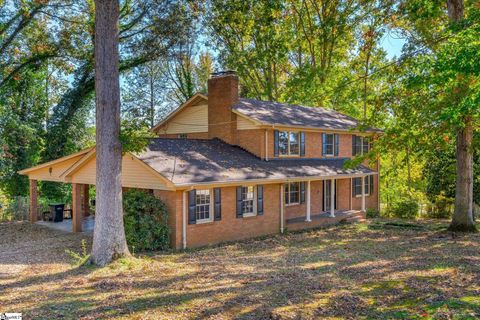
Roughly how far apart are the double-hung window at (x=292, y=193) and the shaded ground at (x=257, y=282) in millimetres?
4999

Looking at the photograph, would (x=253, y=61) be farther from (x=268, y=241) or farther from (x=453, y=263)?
(x=453, y=263)

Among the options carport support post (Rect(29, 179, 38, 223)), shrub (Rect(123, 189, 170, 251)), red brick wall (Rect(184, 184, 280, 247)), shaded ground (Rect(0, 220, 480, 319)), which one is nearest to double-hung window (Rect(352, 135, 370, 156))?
red brick wall (Rect(184, 184, 280, 247))

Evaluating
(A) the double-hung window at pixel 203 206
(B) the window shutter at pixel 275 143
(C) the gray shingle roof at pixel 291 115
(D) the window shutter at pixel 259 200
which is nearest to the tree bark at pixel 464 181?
(C) the gray shingle roof at pixel 291 115

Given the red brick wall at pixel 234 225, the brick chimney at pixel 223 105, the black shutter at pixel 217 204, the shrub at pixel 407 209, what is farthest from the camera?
the shrub at pixel 407 209

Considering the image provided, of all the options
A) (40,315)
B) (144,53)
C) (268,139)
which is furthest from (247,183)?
(144,53)

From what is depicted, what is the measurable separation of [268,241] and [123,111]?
2605cm

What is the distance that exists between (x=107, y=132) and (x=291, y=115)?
13.4 meters

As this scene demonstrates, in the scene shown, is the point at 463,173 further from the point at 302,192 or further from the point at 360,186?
the point at 360,186

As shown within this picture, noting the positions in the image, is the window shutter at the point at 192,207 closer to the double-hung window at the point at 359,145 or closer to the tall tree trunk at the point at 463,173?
the tall tree trunk at the point at 463,173

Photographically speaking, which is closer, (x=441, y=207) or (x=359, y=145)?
(x=441, y=207)

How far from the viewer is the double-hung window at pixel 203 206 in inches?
621

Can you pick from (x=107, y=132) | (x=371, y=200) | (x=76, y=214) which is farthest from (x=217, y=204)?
(x=371, y=200)

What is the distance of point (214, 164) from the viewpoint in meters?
17.2

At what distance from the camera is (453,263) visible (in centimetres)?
1130
